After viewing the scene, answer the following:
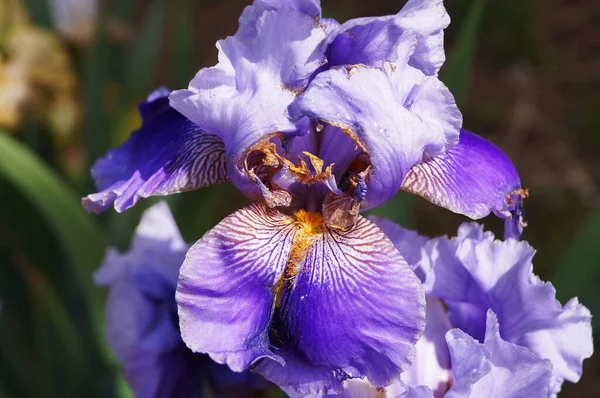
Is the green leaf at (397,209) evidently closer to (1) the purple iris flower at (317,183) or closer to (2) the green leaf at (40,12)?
(1) the purple iris flower at (317,183)

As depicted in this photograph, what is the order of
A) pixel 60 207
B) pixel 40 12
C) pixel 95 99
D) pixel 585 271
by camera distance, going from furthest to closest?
1. pixel 40 12
2. pixel 95 99
3. pixel 60 207
4. pixel 585 271

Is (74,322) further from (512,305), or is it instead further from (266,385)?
(512,305)

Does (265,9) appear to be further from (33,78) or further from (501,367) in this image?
(33,78)

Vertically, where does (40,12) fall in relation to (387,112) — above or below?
below

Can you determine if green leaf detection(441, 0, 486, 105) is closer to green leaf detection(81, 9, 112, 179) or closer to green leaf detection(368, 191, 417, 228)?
green leaf detection(368, 191, 417, 228)

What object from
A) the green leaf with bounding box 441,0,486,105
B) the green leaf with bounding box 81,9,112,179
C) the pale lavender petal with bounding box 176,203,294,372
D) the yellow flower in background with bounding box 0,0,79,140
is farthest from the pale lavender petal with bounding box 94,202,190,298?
the yellow flower in background with bounding box 0,0,79,140

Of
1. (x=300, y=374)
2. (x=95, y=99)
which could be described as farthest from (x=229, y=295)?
(x=95, y=99)

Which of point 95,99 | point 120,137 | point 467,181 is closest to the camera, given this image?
point 467,181

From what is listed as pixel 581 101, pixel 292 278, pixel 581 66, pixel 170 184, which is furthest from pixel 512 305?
pixel 581 66

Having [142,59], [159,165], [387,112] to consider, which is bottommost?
[142,59]
